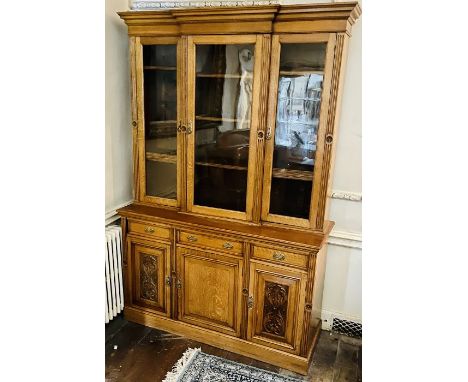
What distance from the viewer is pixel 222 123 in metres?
2.24

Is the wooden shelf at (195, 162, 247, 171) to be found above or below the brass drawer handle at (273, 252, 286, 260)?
above

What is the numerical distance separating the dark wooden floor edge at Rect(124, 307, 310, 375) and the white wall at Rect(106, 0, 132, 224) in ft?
2.49

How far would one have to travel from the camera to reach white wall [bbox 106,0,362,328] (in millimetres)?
2207

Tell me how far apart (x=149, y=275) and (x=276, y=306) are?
2.89 feet

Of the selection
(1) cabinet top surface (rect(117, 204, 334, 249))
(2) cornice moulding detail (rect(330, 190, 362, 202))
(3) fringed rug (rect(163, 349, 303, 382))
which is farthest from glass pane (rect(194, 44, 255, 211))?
(3) fringed rug (rect(163, 349, 303, 382))

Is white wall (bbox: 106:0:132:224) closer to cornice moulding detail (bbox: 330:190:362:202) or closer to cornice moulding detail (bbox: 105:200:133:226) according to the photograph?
cornice moulding detail (bbox: 105:200:133:226)

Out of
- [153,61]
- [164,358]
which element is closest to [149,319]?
[164,358]

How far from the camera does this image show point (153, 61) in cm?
230

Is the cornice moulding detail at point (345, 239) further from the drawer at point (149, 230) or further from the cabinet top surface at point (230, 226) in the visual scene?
the drawer at point (149, 230)

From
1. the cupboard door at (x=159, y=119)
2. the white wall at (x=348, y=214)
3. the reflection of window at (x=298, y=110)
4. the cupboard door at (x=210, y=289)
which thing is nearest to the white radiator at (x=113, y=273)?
the cupboard door at (x=159, y=119)

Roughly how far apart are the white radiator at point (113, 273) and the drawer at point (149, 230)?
108mm

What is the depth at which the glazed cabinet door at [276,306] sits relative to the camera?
2.05m
